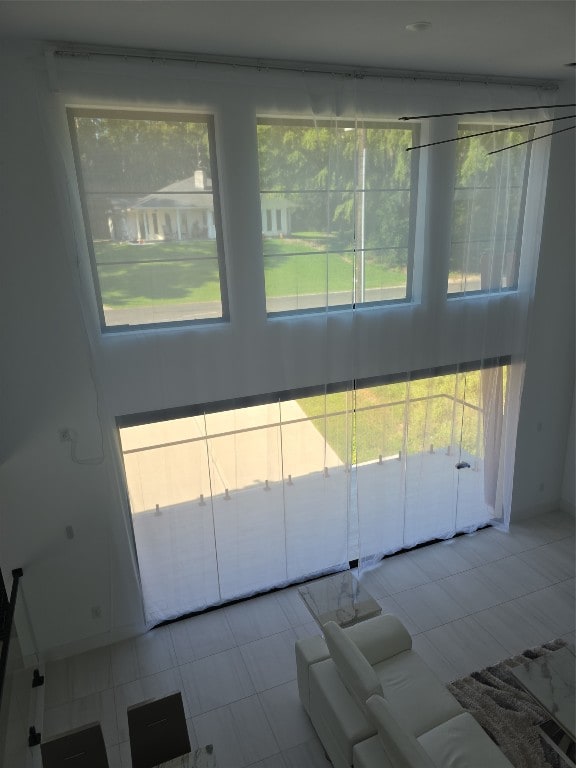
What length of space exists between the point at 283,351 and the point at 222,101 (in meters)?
2.08

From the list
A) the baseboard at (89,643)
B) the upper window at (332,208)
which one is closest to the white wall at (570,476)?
the upper window at (332,208)

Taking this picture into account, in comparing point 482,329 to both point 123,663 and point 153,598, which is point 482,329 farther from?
point 123,663

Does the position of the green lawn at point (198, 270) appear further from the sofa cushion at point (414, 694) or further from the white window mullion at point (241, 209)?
the sofa cushion at point (414, 694)

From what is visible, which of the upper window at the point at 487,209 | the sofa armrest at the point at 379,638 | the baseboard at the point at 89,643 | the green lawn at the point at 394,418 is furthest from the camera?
the green lawn at the point at 394,418

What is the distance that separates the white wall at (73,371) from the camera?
3547mm

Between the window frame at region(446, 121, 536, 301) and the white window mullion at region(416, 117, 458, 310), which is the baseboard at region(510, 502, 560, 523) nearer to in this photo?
the window frame at region(446, 121, 536, 301)

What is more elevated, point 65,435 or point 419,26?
point 419,26

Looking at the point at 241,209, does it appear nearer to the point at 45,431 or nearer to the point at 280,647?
the point at 45,431

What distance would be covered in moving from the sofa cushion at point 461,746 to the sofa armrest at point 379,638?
0.64m

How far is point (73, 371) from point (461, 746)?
3.82 metres

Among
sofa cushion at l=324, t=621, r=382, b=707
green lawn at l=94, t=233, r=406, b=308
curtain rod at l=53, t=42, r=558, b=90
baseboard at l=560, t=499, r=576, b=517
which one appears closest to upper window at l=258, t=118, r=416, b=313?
green lawn at l=94, t=233, r=406, b=308

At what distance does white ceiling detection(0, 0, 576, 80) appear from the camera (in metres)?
2.73

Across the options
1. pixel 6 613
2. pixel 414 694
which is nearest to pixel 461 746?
pixel 414 694

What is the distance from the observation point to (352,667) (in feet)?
10.3
